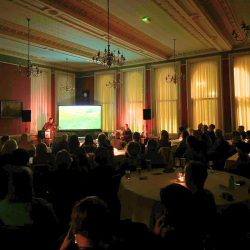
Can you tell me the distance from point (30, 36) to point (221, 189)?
7.68m

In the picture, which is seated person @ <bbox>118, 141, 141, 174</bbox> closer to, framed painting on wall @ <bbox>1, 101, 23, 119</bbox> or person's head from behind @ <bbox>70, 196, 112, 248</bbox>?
person's head from behind @ <bbox>70, 196, 112, 248</bbox>

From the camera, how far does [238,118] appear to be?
8.92m

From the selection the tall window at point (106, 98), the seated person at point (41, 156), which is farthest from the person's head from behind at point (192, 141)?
the tall window at point (106, 98)

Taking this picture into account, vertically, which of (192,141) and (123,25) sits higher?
(123,25)

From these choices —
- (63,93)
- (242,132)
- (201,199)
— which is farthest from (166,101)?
(201,199)

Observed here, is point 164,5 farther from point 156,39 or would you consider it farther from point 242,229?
point 242,229

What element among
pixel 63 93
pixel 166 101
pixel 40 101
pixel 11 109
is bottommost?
pixel 11 109

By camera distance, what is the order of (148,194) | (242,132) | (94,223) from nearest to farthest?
1. (94,223)
2. (148,194)
3. (242,132)

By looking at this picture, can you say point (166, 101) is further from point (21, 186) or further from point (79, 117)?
point (21, 186)

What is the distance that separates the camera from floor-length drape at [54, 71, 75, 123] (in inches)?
455

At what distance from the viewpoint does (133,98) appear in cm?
1130

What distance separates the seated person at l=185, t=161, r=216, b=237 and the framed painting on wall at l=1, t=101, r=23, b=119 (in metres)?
9.05

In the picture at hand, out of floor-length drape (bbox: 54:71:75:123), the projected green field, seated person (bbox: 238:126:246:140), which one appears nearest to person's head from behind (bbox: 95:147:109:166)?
seated person (bbox: 238:126:246:140)

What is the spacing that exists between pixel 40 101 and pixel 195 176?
10.0 meters
